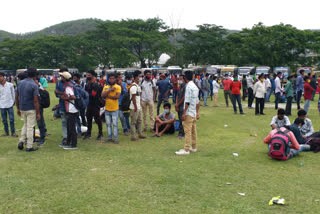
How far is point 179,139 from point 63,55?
215ft

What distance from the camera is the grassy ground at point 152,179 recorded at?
4172 mm

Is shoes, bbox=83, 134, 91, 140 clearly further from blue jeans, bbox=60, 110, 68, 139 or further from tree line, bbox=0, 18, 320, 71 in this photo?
tree line, bbox=0, 18, 320, 71

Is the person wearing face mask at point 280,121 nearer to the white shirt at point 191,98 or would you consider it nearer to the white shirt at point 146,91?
the white shirt at point 191,98

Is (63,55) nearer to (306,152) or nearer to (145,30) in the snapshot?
(145,30)

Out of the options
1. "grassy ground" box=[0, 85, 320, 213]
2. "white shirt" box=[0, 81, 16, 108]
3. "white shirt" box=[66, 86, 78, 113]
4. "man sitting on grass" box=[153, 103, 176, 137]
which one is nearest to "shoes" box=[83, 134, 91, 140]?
"grassy ground" box=[0, 85, 320, 213]

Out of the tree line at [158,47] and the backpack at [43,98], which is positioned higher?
the tree line at [158,47]

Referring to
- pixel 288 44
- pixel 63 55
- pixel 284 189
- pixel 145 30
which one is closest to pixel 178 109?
pixel 284 189

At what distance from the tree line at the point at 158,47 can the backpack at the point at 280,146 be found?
44.9 m

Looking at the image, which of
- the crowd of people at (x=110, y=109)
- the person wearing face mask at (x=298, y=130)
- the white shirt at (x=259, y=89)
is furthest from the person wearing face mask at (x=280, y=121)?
the white shirt at (x=259, y=89)

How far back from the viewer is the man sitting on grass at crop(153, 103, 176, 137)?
29.5ft

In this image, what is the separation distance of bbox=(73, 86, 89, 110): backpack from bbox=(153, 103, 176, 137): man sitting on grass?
2160mm

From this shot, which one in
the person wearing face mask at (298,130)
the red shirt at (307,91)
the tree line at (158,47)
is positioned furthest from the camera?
the tree line at (158,47)

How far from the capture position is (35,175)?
5.42m

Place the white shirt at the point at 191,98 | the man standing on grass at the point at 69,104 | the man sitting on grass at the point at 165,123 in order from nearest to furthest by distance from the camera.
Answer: the white shirt at the point at 191,98 → the man standing on grass at the point at 69,104 → the man sitting on grass at the point at 165,123
